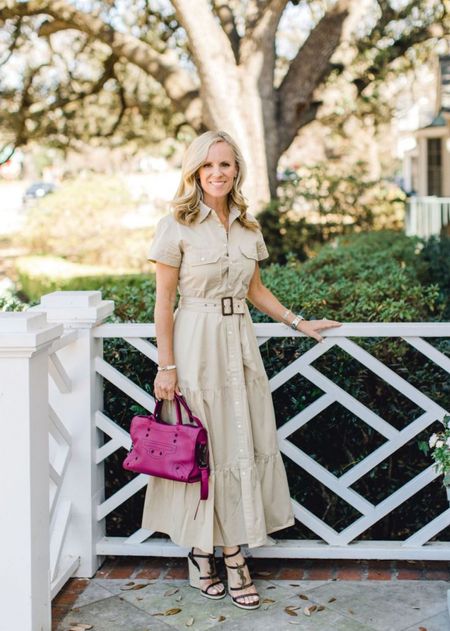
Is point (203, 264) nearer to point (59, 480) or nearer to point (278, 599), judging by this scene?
point (59, 480)

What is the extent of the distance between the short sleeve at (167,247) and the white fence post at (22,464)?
0.55 m

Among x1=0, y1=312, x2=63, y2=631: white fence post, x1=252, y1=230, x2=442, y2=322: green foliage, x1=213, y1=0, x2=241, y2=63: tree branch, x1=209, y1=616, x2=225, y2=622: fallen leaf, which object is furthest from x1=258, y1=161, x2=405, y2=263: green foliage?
x1=0, y1=312, x2=63, y2=631: white fence post

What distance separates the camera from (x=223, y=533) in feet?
12.2

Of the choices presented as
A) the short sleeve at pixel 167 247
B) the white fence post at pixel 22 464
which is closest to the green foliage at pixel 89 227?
the short sleeve at pixel 167 247

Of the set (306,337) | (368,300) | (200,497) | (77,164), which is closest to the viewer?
(200,497)

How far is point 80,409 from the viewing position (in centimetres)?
398

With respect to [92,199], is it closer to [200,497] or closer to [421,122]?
[200,497]

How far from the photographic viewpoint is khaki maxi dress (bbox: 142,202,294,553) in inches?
143

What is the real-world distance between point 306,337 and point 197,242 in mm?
871

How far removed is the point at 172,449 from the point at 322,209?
497 inches

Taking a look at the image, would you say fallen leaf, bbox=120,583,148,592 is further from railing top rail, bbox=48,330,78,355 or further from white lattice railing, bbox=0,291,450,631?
railing top rail, bbox=48,330,78,355

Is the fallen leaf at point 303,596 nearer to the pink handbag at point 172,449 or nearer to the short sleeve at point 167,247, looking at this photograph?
the pink handbag at point 172,449

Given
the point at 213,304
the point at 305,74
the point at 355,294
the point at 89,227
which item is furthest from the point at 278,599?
the point at 89,227

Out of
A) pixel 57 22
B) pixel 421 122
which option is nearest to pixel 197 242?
pixel 57 22
